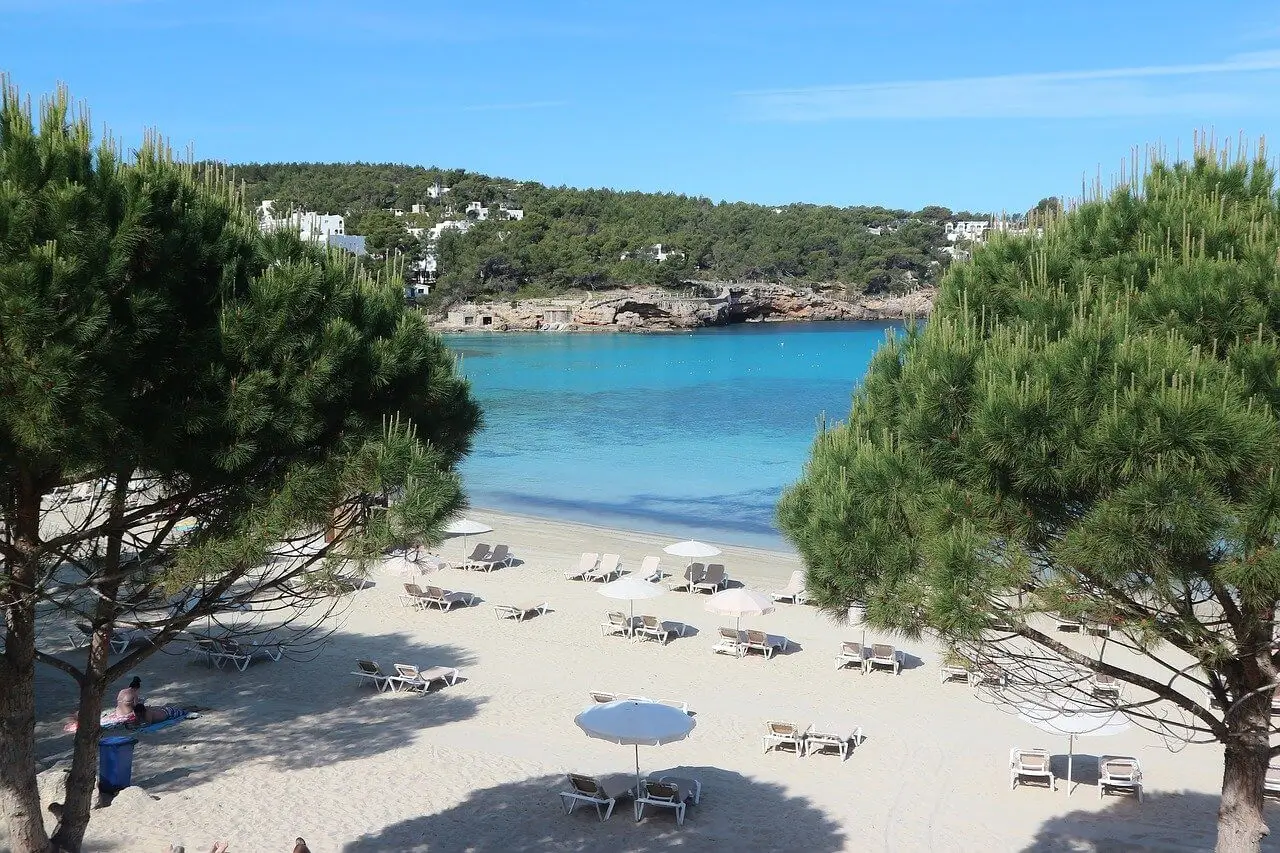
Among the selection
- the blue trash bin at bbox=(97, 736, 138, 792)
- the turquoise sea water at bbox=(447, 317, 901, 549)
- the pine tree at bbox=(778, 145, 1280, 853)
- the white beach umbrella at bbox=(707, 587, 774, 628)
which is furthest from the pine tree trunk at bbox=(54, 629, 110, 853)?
the white beach umbrella at bbox=(707, 587, 774, 628)

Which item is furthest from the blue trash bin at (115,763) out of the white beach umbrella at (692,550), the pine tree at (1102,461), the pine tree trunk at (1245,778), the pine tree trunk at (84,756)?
the white beach umbrella at (692,550)

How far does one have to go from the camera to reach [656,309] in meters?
106

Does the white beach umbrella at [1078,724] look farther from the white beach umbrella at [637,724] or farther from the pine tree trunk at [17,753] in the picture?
the pine tree trunk at [17,753]

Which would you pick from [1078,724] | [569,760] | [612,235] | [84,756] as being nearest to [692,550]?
[569,760]

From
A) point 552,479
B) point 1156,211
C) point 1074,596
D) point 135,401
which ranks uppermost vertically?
point 1156,211

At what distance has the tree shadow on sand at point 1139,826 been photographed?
30.7ft

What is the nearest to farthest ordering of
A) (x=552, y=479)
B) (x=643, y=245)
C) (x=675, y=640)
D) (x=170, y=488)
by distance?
(x=170, y=488)
(x=675, y=640)
(x=552, y=479)
(x=643, y=245)

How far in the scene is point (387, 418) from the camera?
6.48 metres

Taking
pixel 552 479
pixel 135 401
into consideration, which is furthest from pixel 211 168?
pixel 552 479

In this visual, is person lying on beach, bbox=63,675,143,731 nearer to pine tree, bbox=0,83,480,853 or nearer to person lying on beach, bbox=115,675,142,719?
person lying on beach, bbox=115,675,142,719

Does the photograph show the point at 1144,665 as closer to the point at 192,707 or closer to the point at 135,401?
the point at 192,707

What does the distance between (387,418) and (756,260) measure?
114m

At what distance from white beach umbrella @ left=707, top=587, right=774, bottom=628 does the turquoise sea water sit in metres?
1.34

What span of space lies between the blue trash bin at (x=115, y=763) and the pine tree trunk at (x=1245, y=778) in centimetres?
875
